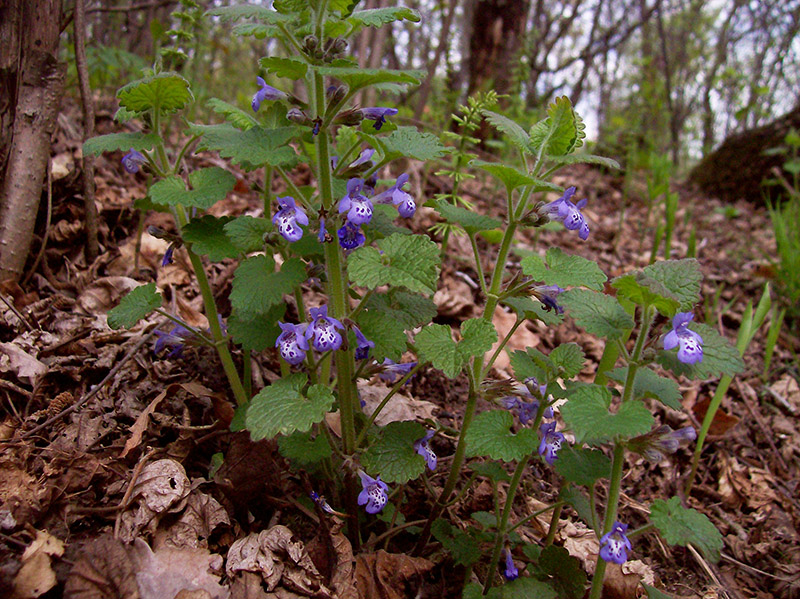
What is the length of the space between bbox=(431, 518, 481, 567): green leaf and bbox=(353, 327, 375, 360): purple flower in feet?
2.30

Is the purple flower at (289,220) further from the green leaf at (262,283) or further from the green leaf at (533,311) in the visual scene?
the green leaf at (533,311)

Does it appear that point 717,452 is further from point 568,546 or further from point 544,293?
point 544,293

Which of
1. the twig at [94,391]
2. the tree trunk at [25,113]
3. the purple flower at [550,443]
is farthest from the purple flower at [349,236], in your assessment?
the tree trunk at [25,113]

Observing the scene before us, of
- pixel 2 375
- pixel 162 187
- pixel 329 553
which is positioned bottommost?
pixel 329 553

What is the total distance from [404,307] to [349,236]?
0.37 m

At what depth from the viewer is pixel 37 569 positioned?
1427mm

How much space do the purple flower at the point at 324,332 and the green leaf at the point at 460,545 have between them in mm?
810

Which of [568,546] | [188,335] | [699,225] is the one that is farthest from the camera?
[699,225]

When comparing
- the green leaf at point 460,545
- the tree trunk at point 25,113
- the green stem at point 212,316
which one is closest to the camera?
the green leaf at point 460,545

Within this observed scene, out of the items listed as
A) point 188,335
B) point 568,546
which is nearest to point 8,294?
point 188,335

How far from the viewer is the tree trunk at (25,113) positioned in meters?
2.40

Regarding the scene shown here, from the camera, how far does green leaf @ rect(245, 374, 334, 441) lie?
144 centimetres

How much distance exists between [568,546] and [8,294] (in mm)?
2665

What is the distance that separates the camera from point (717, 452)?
298cm
